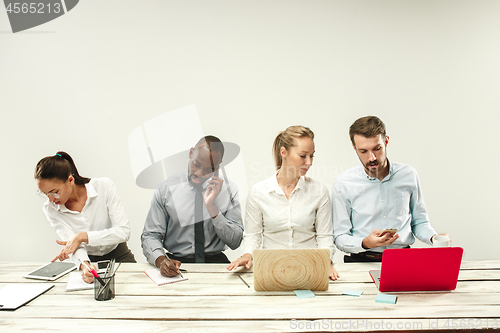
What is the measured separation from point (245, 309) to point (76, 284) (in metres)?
0.77

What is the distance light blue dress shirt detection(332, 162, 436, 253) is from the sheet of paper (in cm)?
126

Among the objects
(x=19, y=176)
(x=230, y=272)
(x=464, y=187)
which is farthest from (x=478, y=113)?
(x=19, y=176)

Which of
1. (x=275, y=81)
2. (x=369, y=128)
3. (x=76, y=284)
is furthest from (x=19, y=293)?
(x=275, y=81)

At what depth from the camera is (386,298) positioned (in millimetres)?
1279

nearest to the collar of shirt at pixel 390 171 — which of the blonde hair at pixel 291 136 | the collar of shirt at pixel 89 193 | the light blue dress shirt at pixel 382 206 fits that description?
the light blue dress shirt at pixel 382 206

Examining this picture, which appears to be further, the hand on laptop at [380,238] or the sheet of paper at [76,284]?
the hand on laptop at [380,238]

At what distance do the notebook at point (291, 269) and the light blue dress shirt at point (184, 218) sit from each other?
2.23 feet

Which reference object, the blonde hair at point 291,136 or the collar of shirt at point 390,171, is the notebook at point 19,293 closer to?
the blonde hair at point 291,136

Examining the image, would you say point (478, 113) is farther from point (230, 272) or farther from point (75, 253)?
point (75, 253)

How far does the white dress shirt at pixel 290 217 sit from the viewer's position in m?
1.86

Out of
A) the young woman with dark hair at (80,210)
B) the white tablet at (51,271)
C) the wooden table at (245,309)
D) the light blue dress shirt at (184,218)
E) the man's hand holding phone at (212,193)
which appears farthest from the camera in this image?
the light blue dress shirt at (184,218)

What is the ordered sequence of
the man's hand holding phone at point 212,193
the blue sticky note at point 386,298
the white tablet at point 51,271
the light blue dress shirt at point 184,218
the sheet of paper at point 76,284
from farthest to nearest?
the light blue dress shirt at point 184,218, the man's hand holding phone at point 212,193, the white tablet at point 51,271, the sheet of paper at point 76,284, the blue sticky note at point 386,298

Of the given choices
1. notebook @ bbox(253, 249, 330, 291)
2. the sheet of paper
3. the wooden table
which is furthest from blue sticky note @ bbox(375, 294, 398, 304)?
the sheet of paper

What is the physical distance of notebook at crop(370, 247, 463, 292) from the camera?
1306 mm
